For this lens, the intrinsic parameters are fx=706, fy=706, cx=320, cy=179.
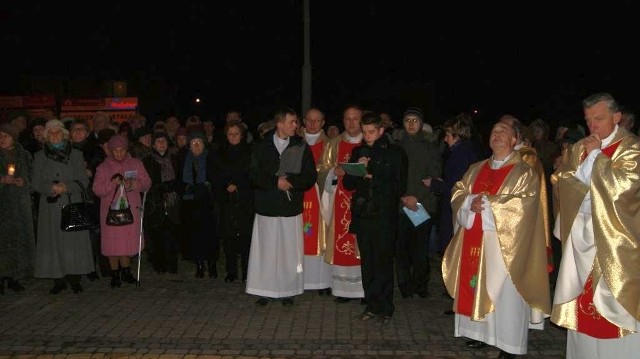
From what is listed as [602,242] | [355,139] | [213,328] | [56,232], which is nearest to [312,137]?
[355,139]

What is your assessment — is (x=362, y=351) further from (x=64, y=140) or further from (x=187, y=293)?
(x=64, y=140)

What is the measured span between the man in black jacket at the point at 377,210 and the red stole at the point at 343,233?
0.63 meters

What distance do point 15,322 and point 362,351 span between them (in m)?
3.47

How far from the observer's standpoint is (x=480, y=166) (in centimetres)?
610

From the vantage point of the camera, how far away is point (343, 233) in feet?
24.8

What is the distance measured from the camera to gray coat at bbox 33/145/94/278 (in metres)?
8.01

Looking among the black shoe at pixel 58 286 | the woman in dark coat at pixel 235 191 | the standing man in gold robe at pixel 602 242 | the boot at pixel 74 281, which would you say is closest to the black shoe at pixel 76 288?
the boot at pixel 74 281

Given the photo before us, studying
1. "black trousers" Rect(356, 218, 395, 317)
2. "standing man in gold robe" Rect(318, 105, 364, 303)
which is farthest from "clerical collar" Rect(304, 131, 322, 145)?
"black trousers" Rect(356, 218, 395, 317)

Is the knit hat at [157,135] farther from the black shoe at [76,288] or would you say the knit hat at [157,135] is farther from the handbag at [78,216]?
the black shoe at [76,288]

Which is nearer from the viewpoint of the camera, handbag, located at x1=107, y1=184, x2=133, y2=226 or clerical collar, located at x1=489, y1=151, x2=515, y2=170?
clerical collar, located at x1=489, y1=151, x2=515, y2=170

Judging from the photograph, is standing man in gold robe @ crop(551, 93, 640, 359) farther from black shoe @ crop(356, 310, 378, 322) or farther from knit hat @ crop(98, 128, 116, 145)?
knit hat @ crop(98, 128, 116, 145)

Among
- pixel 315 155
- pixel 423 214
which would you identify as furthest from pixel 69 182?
pixel 423 214

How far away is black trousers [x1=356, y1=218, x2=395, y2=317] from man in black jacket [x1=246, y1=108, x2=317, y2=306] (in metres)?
0.92

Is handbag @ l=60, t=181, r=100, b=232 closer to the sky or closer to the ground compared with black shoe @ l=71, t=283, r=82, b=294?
closer to the sky
